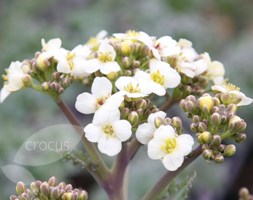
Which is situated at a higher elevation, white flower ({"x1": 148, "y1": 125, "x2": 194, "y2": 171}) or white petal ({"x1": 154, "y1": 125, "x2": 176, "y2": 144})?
white petal ({"x1": 154, "y1": 125, "x2": 176, "y2": 144})

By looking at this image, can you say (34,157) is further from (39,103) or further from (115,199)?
(115,199)

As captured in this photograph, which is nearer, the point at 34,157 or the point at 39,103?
the point at 34,157

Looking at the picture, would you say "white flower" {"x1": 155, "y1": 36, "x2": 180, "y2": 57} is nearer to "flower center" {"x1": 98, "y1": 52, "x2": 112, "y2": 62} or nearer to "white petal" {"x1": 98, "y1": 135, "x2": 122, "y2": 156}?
"flower center" {"x1": 98, "y1": 52, "x2": 112, "y2": 62}


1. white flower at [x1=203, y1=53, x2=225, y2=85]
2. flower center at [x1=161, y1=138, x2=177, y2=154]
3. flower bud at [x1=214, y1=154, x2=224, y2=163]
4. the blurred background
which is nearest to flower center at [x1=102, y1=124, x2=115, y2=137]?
flower center at [x1=161, y1=138, x2=177, y2=154]

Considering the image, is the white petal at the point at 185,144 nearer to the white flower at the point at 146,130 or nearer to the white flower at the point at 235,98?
the white flower at the point at 146,130

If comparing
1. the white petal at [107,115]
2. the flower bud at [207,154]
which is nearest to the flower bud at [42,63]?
the white petal at [107,115]

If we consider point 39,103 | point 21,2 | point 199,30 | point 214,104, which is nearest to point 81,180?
point 39,103

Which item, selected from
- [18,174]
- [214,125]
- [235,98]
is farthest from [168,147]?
[18,174]

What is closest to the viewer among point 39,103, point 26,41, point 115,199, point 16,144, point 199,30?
point 115,199
